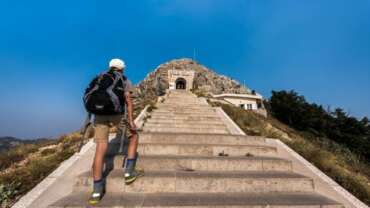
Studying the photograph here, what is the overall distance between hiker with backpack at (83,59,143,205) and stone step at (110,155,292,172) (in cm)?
54

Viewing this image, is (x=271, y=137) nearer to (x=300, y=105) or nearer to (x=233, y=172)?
(x=233, y=172)

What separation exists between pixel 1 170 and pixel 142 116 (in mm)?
4641

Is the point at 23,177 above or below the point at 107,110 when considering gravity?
below

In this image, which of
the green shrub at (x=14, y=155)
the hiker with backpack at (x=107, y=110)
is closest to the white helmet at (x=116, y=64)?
the hiker with backpack at (x=107, y=110)

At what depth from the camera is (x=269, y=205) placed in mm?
2932

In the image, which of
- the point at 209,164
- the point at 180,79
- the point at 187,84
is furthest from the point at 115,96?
the point at 187,84

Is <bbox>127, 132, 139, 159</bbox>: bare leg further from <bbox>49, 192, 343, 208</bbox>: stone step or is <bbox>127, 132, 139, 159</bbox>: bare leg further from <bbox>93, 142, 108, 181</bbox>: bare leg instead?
<bbox>49, 192, 343, 208</bbox>: stone step

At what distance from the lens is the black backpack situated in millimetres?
3021

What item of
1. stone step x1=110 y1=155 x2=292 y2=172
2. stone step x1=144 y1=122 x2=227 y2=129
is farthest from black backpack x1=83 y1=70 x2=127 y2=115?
stone step x1=144 y1=122 x2=227 y2=129

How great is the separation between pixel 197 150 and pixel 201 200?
5.37ft

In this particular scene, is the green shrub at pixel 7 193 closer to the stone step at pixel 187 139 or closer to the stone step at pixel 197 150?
the stone step at pixel 197 150

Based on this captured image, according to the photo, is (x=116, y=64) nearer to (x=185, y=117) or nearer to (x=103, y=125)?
(x=103, y=125)

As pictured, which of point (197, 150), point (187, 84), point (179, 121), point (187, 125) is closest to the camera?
point (197, 150)

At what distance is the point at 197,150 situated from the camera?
15.1 feet
